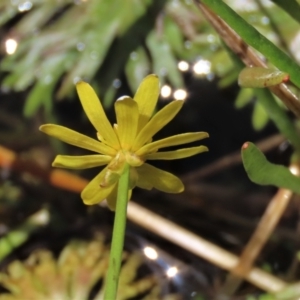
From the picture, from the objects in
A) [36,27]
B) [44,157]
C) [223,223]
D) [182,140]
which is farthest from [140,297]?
[36,27]

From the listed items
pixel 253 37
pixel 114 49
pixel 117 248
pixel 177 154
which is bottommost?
pixel 117 248

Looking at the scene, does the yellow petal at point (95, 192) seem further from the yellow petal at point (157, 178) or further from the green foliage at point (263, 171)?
the green foliage at point (263, 171)

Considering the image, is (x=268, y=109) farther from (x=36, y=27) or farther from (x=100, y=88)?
(x=36, y=27)

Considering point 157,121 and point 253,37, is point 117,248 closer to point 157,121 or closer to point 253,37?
point 157,121

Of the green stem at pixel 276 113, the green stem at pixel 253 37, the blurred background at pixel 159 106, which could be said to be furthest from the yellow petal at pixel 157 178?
the blurred background at pixel 159 106

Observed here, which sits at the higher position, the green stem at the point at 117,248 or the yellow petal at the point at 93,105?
the yellow petal at the point at 93,105

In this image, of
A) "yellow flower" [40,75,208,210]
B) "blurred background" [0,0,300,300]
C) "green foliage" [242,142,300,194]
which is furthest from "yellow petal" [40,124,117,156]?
"blurred background" [0,0,300,300]

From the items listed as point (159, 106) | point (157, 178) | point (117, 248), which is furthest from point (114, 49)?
point (117, 248)
